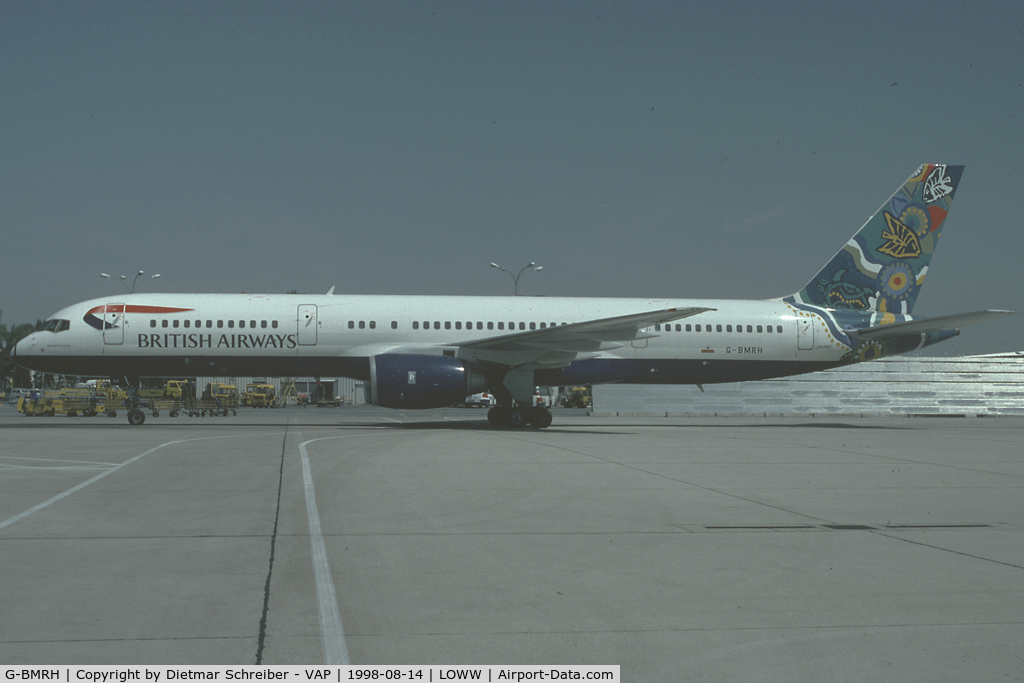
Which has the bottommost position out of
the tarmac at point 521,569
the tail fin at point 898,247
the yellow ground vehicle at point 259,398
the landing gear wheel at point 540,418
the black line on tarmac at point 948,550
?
the black line on tarmac at point 948,550

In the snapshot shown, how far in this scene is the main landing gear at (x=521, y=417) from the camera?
2178 centimetres

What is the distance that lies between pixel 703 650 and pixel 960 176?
89.6 feet

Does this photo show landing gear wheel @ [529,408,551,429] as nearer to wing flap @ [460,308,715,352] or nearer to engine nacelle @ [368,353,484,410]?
wing flap @ [460,308,715,352]

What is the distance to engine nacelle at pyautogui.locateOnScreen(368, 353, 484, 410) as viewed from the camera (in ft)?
64.8

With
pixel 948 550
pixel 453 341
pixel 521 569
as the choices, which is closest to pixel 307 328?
pixel 453 341

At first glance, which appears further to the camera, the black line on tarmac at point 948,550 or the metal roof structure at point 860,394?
the metal roof structure at point 860,394

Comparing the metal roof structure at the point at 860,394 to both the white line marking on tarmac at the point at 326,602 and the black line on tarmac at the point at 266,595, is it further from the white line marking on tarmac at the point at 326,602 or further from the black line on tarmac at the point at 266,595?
the white line marking on tarmac at the point at 326,602

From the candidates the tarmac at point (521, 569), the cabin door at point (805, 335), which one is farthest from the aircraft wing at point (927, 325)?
the tarmac at point (521, 569)

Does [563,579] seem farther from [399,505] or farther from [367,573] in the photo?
[399,505]

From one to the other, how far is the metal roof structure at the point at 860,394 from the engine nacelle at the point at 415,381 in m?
17.5

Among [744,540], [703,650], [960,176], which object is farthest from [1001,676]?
[960,176]

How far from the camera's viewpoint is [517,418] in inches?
856

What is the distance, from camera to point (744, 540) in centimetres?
614

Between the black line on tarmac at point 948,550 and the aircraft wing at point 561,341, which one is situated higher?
the aircraft wing at point 561,341
